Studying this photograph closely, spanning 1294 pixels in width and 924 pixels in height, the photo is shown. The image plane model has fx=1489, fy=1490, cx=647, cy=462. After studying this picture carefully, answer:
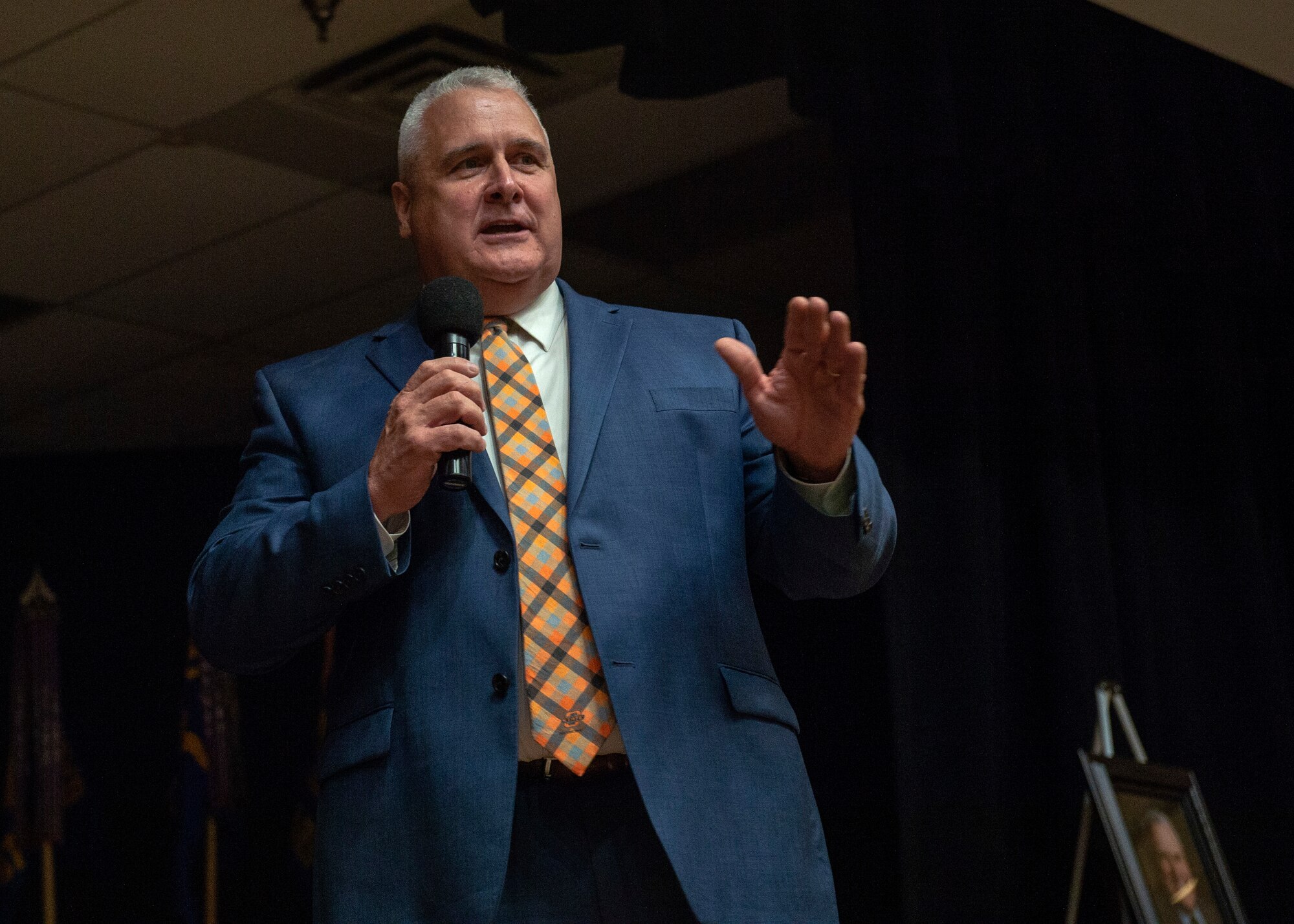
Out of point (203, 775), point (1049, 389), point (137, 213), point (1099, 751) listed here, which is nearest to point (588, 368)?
point (1099, 751)

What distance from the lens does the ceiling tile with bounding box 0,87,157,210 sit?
3.70m

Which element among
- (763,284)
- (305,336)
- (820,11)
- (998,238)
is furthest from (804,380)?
(305,336)

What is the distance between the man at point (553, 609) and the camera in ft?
4.37

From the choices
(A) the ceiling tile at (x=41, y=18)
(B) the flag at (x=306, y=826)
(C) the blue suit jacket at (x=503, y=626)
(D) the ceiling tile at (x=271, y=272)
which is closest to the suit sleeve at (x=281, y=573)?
(C) the blue suit jacket at (x=503, y=626)

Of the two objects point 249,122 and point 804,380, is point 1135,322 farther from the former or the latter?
point 804,380

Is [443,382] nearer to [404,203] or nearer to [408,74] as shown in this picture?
[404,203]

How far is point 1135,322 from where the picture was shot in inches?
157

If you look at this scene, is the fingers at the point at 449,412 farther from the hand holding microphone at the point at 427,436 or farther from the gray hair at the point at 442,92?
the gray hair at the point at 442,92

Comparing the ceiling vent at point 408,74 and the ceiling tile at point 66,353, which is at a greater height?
the ceiling vent at point 408,74

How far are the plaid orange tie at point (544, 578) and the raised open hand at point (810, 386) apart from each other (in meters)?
0.24

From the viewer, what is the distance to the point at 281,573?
1370mm

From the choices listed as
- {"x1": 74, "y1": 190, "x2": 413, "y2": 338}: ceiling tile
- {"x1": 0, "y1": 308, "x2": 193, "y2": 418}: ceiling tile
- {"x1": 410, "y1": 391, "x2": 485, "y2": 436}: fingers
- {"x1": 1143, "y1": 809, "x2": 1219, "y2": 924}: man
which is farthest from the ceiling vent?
{"x1": 410, "y1": 391, "x2": 485, "y2": 436}: fingers

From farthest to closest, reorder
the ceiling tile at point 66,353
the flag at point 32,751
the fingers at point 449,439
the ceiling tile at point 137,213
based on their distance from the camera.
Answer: the flag at point 32,751 < the ceiling tile at point 66,353 < the ceiling tile at point 137,213 < the fingers at point 449,439

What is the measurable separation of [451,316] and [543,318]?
0.71 ft
